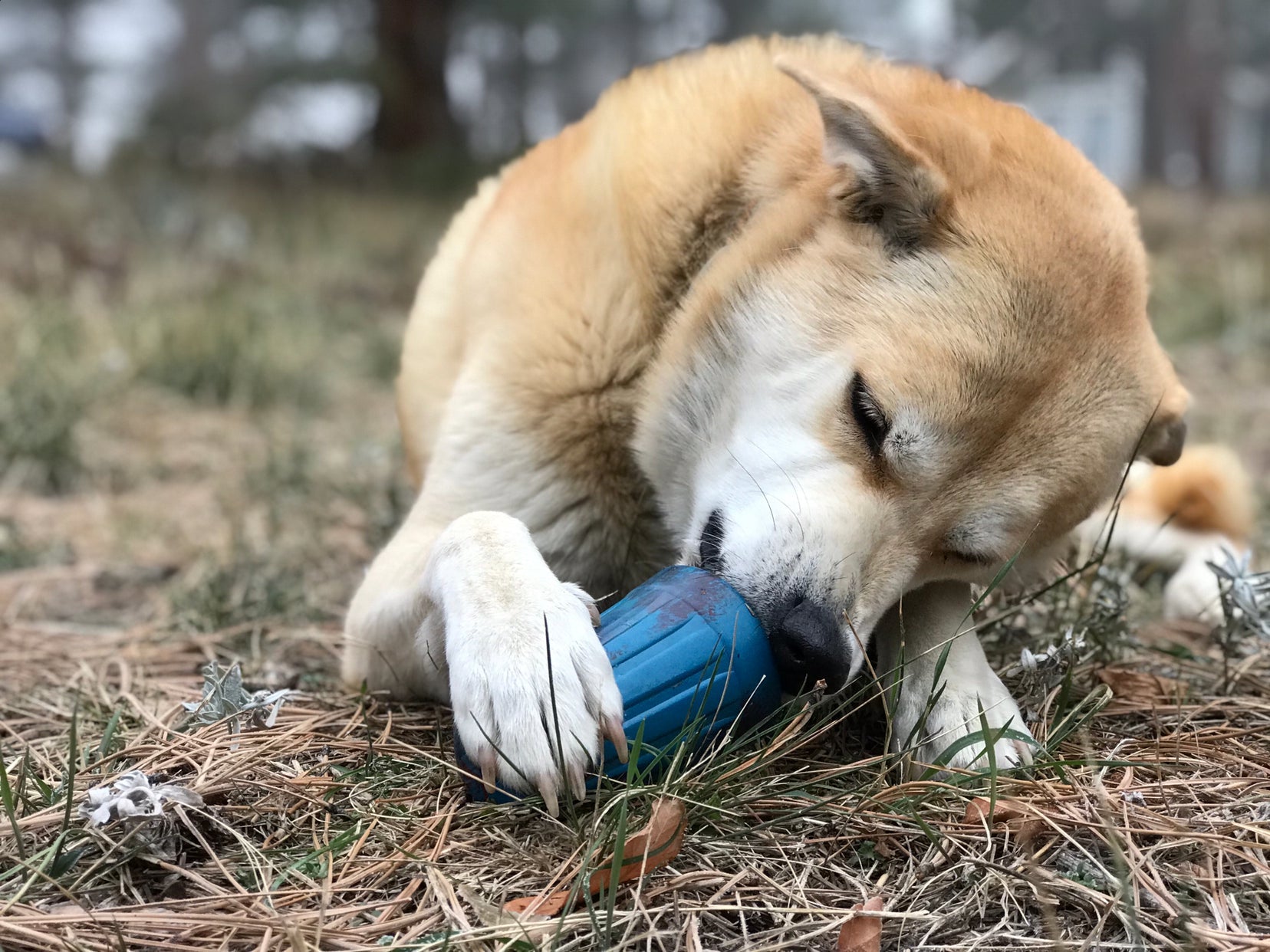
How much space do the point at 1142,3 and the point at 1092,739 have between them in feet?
70.3

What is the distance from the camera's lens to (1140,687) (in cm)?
230

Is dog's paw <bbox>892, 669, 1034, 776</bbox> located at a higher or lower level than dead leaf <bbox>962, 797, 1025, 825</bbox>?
lower

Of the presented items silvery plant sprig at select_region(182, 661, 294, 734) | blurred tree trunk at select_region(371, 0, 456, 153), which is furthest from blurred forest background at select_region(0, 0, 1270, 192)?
silvery plant sprig at select_region(182, 661, 294, 734)

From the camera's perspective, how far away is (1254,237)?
29.9ft

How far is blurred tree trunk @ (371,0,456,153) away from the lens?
1012cm

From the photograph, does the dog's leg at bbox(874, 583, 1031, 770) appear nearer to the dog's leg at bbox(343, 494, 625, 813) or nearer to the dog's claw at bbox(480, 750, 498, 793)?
the dog's leg at bbox(343, 494, 625, 813)

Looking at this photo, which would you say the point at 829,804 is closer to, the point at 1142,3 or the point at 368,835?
the point at 368,835

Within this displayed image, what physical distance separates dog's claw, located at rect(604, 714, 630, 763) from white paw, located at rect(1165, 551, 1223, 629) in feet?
6.55

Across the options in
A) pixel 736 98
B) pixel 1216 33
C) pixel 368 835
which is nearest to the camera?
pixel 368 835

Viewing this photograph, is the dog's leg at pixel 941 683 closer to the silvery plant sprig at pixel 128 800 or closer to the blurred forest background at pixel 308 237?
the silvery plant sprig at pixel 128 800

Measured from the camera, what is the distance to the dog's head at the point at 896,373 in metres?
1.94

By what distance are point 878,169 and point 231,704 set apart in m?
1.53

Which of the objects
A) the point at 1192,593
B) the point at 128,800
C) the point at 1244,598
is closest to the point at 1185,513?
the point at 1192,593

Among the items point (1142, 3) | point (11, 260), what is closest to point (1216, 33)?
point (1142, 3)
